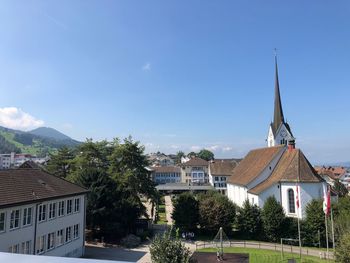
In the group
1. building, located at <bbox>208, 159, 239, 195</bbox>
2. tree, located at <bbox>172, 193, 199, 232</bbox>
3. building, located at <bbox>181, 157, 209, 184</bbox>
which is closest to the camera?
tree, located at <bbox>172, 193, 199, 232</bbox>

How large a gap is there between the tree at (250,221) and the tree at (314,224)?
5.62 metres

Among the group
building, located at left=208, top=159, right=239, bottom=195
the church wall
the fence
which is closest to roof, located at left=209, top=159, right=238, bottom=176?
building, located at left=208, top=159, right=239, bottom=195

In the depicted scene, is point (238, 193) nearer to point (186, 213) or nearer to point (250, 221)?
point (250, 221)

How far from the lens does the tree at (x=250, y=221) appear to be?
41688 mm

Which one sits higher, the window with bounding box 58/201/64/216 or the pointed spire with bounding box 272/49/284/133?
the pointed spire with bounding box 272/49/284/133

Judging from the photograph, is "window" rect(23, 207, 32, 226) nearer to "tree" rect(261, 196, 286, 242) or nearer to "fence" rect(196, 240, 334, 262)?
"fence" rect(196, 240, 334, 262)

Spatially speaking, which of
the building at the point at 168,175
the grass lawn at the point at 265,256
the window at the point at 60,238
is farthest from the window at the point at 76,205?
the building at the point at 168,175

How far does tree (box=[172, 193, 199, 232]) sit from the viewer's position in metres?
42.1

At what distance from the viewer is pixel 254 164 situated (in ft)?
194

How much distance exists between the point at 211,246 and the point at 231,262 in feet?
32.9

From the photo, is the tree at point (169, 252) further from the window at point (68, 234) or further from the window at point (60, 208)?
the window at point (68, 234)

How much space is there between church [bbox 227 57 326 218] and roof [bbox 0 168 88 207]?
2441cm

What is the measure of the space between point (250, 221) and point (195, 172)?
77.8m

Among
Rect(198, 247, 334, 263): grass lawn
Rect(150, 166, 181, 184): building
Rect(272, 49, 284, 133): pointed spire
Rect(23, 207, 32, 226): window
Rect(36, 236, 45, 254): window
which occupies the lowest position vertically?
Rect(198, 247, 334, 263): grass lawn
